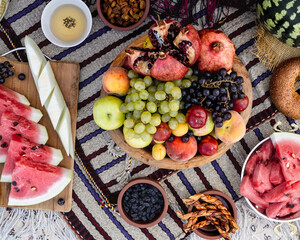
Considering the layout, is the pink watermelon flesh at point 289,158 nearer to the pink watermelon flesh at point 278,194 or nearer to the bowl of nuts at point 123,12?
the pink watermelon flesh at point 278,194

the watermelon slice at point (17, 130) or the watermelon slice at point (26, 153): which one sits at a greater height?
the watermelon slice at point (17, 130)

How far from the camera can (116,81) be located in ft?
3.85

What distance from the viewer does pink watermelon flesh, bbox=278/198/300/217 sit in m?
1.42

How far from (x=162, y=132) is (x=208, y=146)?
8.4 inches

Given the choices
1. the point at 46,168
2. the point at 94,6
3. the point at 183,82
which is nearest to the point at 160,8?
the point at 94,6

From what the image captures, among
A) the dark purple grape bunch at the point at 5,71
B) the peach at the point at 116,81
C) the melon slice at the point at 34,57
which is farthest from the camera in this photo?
the dark purple grape bunch at the point at 5,71

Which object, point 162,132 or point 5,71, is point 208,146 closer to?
point 162,132

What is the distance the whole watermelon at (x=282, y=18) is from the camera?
3.98 feet

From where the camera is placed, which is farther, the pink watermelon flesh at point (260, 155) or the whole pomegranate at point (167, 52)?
the pink watermelon flesh at point (260, 155)

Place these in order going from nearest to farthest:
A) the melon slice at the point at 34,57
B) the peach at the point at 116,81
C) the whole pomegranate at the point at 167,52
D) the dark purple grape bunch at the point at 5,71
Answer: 1. the whole pomegranate at the point at 167,52
2. the peach at the point at 116,81
3. the melon slice at the point at 34,57
4. the dark purple grape bunch at the point at 5,71

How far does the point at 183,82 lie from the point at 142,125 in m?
0.24

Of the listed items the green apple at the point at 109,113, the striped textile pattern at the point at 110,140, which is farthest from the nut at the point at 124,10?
the green apple at the point at 109,113

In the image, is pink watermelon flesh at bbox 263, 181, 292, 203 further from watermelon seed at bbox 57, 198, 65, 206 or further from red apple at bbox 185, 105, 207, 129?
watermelon seed at bbox 57, 198, 65, 206

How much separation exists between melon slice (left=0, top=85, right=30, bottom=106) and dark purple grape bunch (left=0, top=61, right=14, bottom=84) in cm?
5
